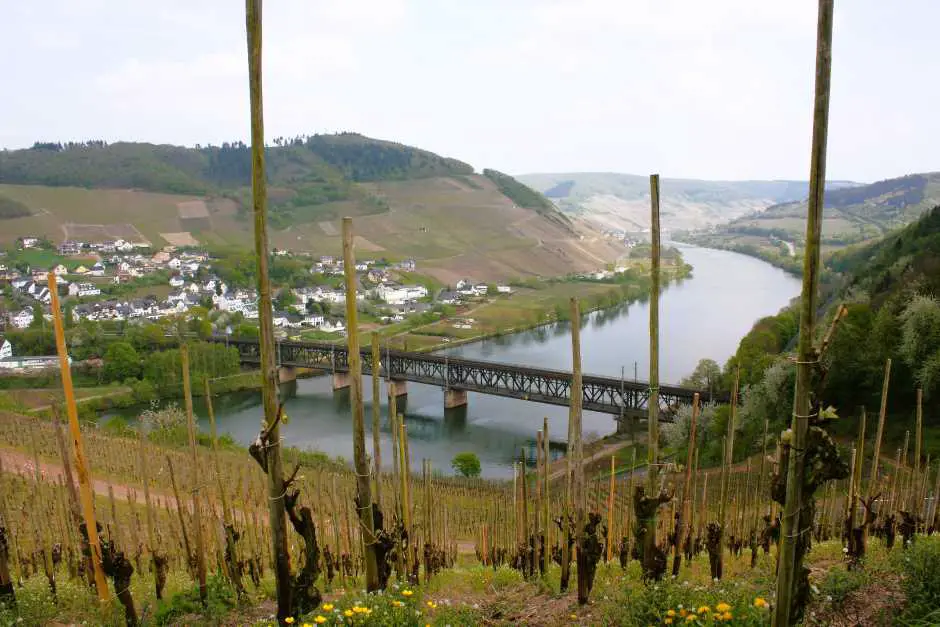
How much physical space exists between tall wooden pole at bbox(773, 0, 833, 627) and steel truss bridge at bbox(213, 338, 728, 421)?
22119mm

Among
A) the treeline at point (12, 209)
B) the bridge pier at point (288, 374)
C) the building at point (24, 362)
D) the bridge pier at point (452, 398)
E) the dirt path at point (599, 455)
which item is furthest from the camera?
the treeline at point (12, 209)

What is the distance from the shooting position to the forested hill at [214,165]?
106375 mm

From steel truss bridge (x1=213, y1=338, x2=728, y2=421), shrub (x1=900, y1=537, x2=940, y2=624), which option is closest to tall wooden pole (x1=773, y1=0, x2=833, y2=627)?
shrub (x1=900, y1=537, x2=940, y2=624)

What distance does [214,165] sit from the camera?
125 meters

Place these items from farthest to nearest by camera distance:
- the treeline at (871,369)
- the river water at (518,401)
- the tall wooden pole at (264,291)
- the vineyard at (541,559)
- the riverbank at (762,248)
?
the riverbank at (762,248), the river water at (518,401), the treeline at (871,369), the tall wooden pole at (264,291), the vineyard at (541,559)

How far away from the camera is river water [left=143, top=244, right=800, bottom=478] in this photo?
2951 centimetres

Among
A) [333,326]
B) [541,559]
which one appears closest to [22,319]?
[333,326]

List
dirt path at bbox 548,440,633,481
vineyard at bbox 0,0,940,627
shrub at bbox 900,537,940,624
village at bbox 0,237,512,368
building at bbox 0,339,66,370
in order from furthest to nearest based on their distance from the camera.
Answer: village at bbox 0,237,512,368, building at bbox 0,339,66,370, dirt path at bbox 548,440,633,481, shrub at bbox 900,537,940,624, vineyard at bbox 0,0,940,627

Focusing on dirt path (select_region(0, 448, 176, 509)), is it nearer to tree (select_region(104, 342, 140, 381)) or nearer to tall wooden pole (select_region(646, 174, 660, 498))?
tall wooden pole (select_region(646, 174, 660, 498))

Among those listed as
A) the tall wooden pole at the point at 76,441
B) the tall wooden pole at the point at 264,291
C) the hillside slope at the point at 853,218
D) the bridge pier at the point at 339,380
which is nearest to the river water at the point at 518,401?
the bridge pier at the point at 339,380

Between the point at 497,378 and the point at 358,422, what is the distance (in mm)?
28578

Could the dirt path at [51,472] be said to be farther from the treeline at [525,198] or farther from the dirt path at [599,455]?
the treeline at [525,198]

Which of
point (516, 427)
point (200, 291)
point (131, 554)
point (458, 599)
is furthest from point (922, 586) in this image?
point (200, 291)

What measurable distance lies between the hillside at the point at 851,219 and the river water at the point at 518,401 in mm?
36791
